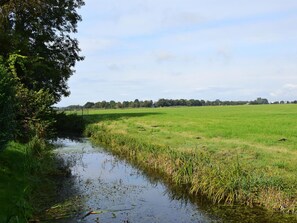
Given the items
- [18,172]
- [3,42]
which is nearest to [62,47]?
[3,42]

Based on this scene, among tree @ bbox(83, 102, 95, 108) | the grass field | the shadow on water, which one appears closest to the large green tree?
the grass field

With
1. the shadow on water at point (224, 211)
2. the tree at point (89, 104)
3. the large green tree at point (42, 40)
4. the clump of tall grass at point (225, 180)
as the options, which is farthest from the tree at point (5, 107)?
the tree at point (89, 104)

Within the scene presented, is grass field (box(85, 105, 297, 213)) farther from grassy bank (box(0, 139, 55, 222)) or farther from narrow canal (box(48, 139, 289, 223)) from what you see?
Result: grassy bank (box(0, 139, 55, 222))

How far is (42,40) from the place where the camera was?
4056 centimetres

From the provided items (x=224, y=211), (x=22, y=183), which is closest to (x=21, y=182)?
(x=22, y=183)

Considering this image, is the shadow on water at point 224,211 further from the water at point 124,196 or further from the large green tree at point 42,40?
the large green tree at point 42,40

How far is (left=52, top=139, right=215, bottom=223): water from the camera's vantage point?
37.5 ft

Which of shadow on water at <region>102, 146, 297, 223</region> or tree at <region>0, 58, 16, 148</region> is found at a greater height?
tree at <region>0, 58, 16, 148</region>

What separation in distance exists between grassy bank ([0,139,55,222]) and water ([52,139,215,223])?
1.34m

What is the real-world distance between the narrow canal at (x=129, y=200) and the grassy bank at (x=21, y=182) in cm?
110

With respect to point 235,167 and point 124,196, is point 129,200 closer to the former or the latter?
point 124,196

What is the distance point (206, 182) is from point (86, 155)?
42.8 ft

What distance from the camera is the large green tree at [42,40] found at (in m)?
32.4

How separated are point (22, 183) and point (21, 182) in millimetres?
88
